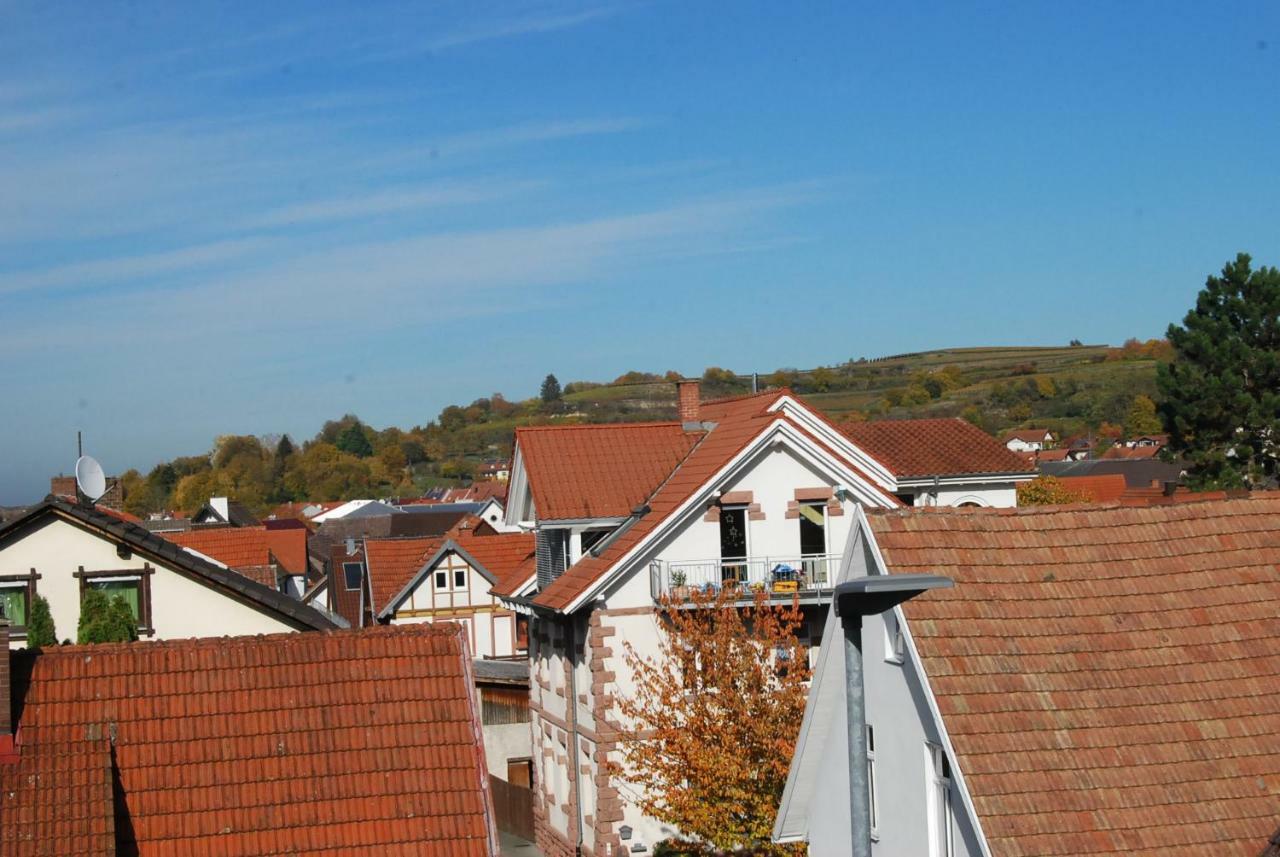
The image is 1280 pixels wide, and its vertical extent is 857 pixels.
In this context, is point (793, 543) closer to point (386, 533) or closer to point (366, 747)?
point (366, 747)

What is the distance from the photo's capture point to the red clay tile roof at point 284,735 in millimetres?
14750

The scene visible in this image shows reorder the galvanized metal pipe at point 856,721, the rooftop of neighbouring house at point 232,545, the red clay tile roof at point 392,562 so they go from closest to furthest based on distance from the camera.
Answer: the galvanized metal pipe at point 856,721
the rooftop of neighbouring house at point 232,545
the red clay tile roof at point 392,562

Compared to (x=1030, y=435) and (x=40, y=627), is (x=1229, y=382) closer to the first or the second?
(x=40, y=627)

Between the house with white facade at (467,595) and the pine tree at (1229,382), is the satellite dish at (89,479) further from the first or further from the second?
the pine tree at (1229,382)

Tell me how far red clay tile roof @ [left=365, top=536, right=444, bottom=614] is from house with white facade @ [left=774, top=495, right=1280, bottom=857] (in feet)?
122

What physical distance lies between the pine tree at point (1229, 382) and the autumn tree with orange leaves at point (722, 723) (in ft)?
141

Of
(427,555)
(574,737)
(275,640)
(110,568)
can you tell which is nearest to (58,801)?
(275,640)

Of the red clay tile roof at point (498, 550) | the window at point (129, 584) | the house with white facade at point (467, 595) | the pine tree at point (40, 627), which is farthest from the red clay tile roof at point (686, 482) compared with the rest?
Result: the house with white facade at point (467, 595)

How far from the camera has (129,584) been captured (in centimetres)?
2336

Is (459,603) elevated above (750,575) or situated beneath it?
situated beneath

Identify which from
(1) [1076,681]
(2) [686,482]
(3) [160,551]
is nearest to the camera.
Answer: (1) [1076,681]

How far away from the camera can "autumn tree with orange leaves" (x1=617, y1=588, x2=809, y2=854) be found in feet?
76.6

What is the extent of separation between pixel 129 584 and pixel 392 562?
30807mm

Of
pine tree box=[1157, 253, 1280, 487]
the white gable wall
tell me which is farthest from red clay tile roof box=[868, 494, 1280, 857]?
pine tree box=[1157, 253, 1280, 487]
